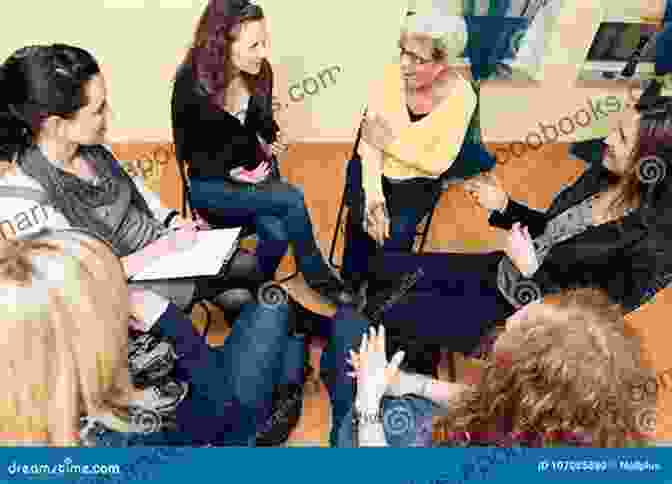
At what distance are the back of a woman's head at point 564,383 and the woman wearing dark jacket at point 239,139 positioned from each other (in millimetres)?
552

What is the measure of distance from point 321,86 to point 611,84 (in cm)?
66

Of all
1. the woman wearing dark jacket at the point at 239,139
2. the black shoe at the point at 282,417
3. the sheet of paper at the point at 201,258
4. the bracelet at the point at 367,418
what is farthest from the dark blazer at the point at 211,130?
the bracelet at the point at 367,418

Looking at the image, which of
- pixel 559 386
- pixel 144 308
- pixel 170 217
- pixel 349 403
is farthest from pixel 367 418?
pixel 170 217

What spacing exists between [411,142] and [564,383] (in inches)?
27.5

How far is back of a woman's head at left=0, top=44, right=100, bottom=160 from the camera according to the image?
1042mm

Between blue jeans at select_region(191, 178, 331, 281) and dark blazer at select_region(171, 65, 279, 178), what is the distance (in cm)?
4

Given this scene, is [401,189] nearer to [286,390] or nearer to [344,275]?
[344,275]

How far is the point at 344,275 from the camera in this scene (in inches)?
60.0

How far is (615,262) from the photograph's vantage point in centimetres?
132

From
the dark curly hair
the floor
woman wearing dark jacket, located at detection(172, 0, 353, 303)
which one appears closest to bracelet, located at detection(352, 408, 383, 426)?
the floor

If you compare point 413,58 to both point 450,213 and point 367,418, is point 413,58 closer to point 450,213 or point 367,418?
point 450,213

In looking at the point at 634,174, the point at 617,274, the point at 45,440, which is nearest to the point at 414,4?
the point at 634,174

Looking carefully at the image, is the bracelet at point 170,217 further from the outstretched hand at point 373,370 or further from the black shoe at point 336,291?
the outstretched hand at point 373,370

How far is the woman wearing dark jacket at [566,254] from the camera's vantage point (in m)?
1.29
